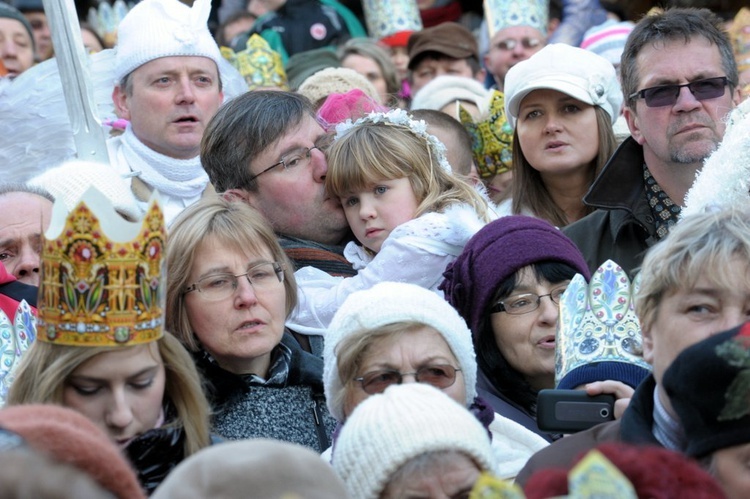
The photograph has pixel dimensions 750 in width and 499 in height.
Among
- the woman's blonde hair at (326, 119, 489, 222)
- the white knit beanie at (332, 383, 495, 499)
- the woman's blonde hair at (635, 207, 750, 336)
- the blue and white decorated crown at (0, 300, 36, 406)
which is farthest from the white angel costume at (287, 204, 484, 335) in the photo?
the white knit beanie at (332, 383, 495, 499)

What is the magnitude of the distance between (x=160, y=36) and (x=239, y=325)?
2.37m

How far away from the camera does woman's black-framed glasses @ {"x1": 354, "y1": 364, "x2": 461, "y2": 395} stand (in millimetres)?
4016

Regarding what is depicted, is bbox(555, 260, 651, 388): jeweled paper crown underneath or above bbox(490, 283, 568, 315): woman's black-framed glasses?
above

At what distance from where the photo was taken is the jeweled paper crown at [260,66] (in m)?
8.12

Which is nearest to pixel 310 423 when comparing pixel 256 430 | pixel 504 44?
pixel 256 430

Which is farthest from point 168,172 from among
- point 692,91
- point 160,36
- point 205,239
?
point 692,91

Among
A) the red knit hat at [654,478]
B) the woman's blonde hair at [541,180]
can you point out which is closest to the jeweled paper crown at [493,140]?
the woman's blonde hair at [541,180]

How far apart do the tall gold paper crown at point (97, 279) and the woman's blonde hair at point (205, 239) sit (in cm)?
68

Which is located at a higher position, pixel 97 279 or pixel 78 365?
pixel 97 279

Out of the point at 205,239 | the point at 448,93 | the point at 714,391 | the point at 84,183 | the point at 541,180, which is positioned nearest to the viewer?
the point at 714,391

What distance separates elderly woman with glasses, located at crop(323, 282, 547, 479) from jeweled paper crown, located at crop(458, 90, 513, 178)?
2.86 m

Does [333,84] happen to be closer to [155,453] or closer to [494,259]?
[494,259]

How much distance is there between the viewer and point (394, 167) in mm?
5312

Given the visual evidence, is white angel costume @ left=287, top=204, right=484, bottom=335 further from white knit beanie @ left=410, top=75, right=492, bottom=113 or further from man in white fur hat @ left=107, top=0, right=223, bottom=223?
white knit beanie @ left=410, top=75, right=492, bottom=113
